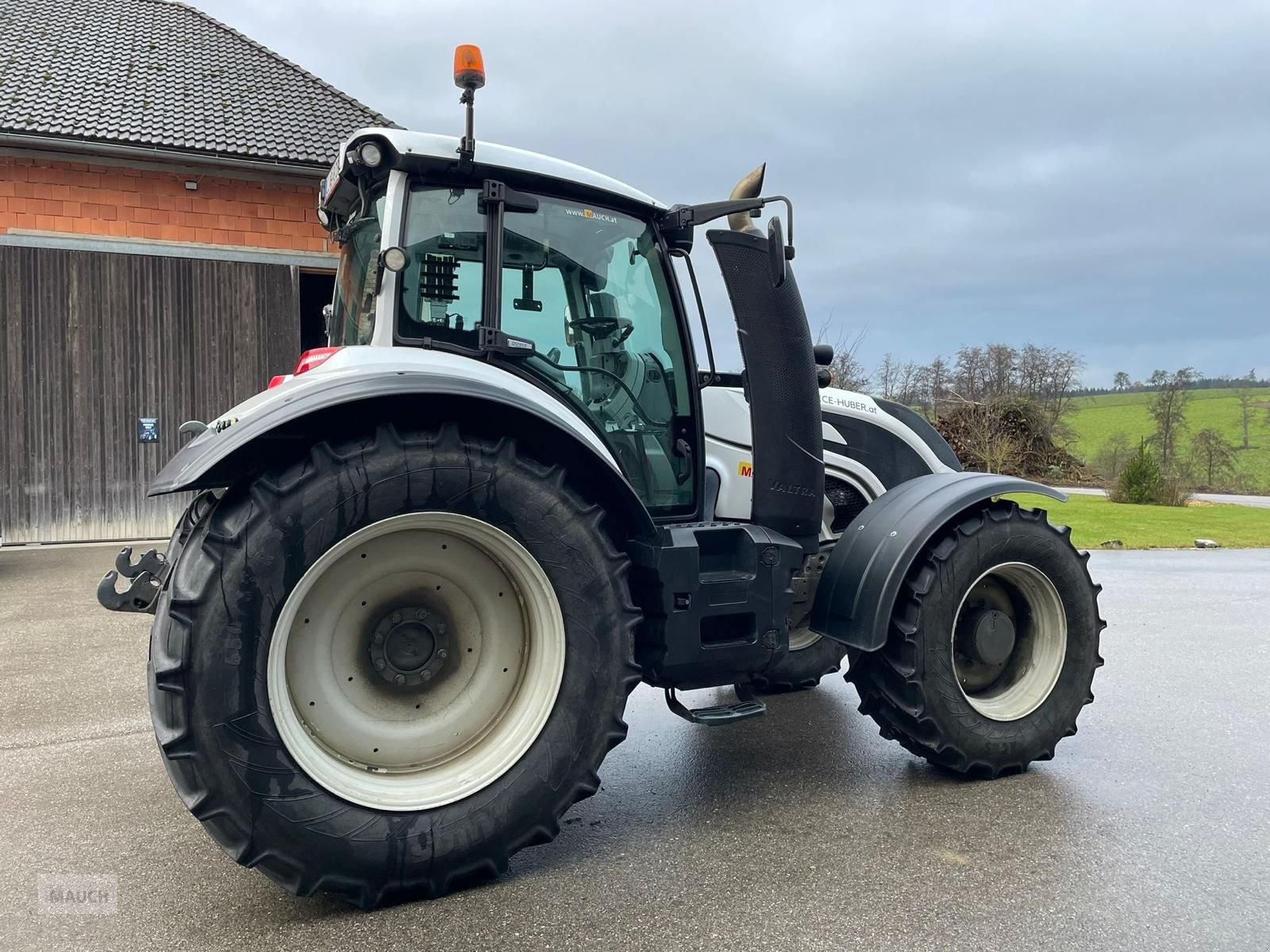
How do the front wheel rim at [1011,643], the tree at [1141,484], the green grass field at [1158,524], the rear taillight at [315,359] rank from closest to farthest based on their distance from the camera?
the rear taillight at [315,359] < the front wheel rim at [1011,643] < the green grass field at [1158,524] < the tree at [1141,484]

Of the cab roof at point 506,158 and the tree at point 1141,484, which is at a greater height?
the cab roof at point 506,158

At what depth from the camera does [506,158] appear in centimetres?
311

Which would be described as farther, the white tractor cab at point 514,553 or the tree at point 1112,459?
the tree at point 1112,459

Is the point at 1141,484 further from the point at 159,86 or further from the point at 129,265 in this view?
the point at 159,86

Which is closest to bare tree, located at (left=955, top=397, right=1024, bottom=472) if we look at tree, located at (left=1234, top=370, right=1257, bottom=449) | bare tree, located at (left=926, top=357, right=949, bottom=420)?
bare tree, located at (left=926, top=357, right=949, bottom=420)

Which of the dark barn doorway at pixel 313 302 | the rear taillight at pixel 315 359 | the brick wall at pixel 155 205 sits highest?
the brick wall at pixel 155 205

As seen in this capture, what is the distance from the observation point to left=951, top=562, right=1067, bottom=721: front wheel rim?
3.66m

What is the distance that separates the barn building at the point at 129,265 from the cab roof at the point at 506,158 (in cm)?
855

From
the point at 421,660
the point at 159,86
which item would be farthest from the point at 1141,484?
the point at 421,660

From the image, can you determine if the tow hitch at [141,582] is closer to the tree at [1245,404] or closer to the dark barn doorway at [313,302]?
the dark barn doorway at [313,302]

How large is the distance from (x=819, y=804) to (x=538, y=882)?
3.85 ft

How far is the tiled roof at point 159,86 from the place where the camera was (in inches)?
404

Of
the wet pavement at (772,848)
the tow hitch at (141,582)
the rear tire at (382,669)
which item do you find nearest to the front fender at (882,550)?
the wet pavement at (772,848)

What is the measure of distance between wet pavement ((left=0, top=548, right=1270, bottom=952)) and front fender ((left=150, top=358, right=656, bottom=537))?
1.18 m
